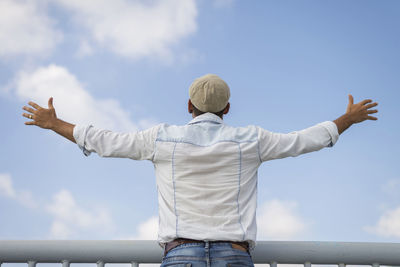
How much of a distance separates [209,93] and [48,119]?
993 mm

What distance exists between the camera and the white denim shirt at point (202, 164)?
7.46 feet

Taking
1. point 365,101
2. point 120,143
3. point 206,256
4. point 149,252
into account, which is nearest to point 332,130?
point 365,101

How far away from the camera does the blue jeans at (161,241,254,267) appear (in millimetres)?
2139

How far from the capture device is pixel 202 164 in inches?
92.3

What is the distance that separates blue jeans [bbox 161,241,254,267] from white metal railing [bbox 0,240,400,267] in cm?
83

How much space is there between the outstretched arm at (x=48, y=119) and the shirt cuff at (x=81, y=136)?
81 millimetres

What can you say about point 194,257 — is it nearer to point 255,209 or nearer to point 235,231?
point 235,231

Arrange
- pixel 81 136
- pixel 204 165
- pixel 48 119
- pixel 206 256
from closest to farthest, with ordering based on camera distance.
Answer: pixel 206 256 < pixel 204 165 < pixel 81 136 < pixel 48 119

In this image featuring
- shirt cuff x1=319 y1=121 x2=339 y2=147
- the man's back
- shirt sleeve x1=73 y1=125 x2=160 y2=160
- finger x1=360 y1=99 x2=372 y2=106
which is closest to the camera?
the man's back

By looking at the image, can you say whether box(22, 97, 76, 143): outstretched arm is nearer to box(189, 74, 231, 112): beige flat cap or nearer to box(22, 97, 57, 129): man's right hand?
box(22, 97, 57, 129): man's right hand

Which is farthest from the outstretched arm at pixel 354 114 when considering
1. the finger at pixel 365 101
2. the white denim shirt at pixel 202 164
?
the white denim shirt at pixel 202 164

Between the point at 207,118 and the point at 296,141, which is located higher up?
the point at 207,118

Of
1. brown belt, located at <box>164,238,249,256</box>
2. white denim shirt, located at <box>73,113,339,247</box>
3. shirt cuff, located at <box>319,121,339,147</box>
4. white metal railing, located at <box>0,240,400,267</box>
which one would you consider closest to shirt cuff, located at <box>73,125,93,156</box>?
white denim shirt, located at <box>73,113,339,247</box>

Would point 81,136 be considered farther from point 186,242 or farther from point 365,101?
point 365,101
